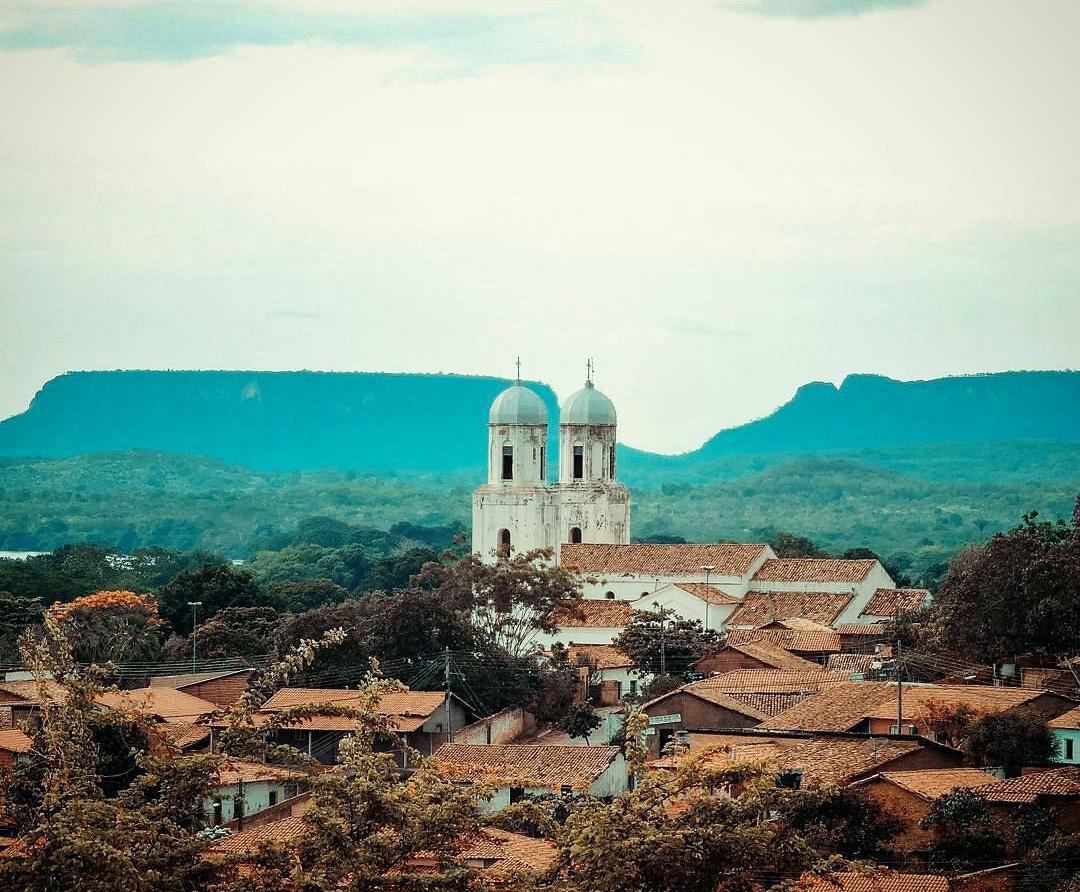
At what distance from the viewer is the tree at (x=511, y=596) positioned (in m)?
49.6

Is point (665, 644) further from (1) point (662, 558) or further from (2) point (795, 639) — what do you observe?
(1) point (662, 558)

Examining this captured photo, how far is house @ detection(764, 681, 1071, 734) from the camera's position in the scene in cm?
3216

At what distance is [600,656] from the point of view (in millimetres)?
48125

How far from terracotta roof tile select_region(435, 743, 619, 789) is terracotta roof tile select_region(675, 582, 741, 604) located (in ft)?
62.2

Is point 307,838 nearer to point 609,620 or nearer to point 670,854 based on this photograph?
point 670,854

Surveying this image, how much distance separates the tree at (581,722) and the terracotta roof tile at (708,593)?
12.4 meters

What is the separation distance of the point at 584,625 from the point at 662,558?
549 centimetres

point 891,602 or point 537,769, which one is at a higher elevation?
point 891,602

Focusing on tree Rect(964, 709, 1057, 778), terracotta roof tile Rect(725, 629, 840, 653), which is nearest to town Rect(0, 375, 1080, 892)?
tree Rect(964, 709, 1057, 778)

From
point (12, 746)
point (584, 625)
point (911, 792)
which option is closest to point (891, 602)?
point (584, 625)

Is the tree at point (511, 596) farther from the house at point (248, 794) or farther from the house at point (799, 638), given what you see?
the house at point (248, 794)

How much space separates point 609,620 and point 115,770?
2624cm

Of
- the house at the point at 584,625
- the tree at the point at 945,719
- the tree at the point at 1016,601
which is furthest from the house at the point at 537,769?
the house at the point at 584,625

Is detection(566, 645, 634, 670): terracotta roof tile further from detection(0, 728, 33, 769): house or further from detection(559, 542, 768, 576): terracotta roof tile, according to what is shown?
detection(0, 728, 33, 769): house
